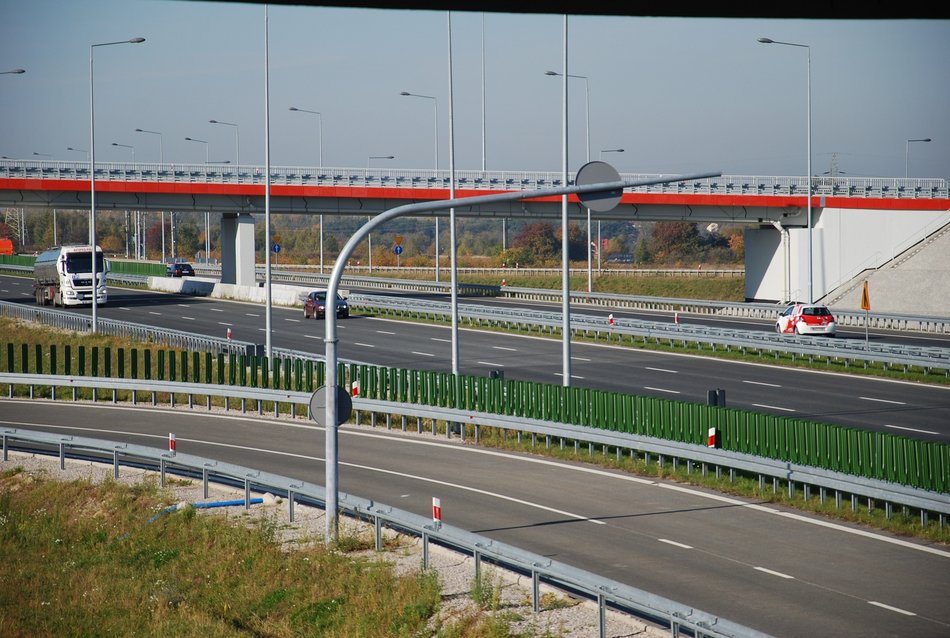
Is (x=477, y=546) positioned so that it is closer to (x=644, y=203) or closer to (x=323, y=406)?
(x=323, y=406)

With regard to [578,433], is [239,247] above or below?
above

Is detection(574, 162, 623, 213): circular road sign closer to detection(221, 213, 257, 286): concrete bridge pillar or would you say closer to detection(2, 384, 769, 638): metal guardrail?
detection(2, 384, 769, 638): metal guardrail

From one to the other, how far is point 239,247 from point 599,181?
173 ft

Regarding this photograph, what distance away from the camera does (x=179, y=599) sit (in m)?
14.9

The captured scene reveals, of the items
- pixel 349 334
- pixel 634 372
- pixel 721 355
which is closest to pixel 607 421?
pixel 634 372

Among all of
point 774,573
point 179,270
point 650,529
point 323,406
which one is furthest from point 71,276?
point 774,573

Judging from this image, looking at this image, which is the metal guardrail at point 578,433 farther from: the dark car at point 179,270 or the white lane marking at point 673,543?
the dark car at point 179,270

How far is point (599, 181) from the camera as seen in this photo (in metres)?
16.9

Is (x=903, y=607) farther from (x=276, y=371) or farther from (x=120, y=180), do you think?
(x=120, y=180)

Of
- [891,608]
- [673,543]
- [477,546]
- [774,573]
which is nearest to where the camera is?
[891,608]

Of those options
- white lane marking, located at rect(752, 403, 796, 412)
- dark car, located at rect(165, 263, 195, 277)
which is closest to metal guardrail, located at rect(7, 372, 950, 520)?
white lane marking, located at rect(752, 403, 796, 412)

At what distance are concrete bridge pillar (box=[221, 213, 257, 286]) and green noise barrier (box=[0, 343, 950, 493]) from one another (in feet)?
102

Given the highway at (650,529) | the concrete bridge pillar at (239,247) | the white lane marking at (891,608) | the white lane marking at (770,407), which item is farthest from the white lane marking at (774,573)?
the concrete bridge pillar at (239,247)

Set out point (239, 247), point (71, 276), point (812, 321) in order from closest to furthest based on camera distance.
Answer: point (812, 321), point (71, 276), point (239, 247)
